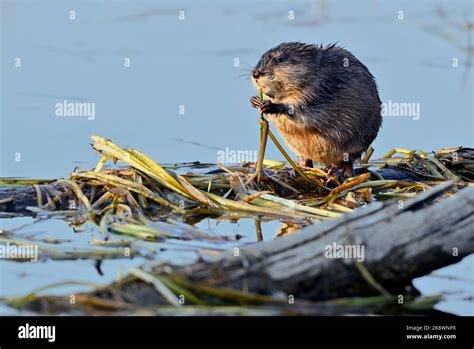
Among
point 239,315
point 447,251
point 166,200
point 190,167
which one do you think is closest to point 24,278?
point 239,315

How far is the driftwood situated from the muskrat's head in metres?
2.77

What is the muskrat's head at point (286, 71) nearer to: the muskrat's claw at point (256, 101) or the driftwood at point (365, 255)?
the muskrat's claw at point (256, 101)

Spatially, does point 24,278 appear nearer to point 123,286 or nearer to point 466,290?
point 123,286

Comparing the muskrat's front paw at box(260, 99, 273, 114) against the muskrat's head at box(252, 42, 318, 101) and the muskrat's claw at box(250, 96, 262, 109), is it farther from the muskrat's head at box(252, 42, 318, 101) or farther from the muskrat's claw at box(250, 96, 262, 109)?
the muskrat's head at box(252, 42, 318, 101)

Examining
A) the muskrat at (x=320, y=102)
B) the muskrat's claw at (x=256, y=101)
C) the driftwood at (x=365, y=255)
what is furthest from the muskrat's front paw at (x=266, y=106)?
the driftwood at (x=365, y=255)

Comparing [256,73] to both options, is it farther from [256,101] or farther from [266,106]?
[266,106]

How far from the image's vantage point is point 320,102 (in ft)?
24.2

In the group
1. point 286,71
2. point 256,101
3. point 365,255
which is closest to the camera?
point 365,255

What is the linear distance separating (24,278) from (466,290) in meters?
2.22

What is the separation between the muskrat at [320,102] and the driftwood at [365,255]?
104 inches

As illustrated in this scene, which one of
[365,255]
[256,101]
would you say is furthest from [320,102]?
[365,255]

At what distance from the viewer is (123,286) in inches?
172

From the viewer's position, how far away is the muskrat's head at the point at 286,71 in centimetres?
727

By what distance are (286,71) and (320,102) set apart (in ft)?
1.18
